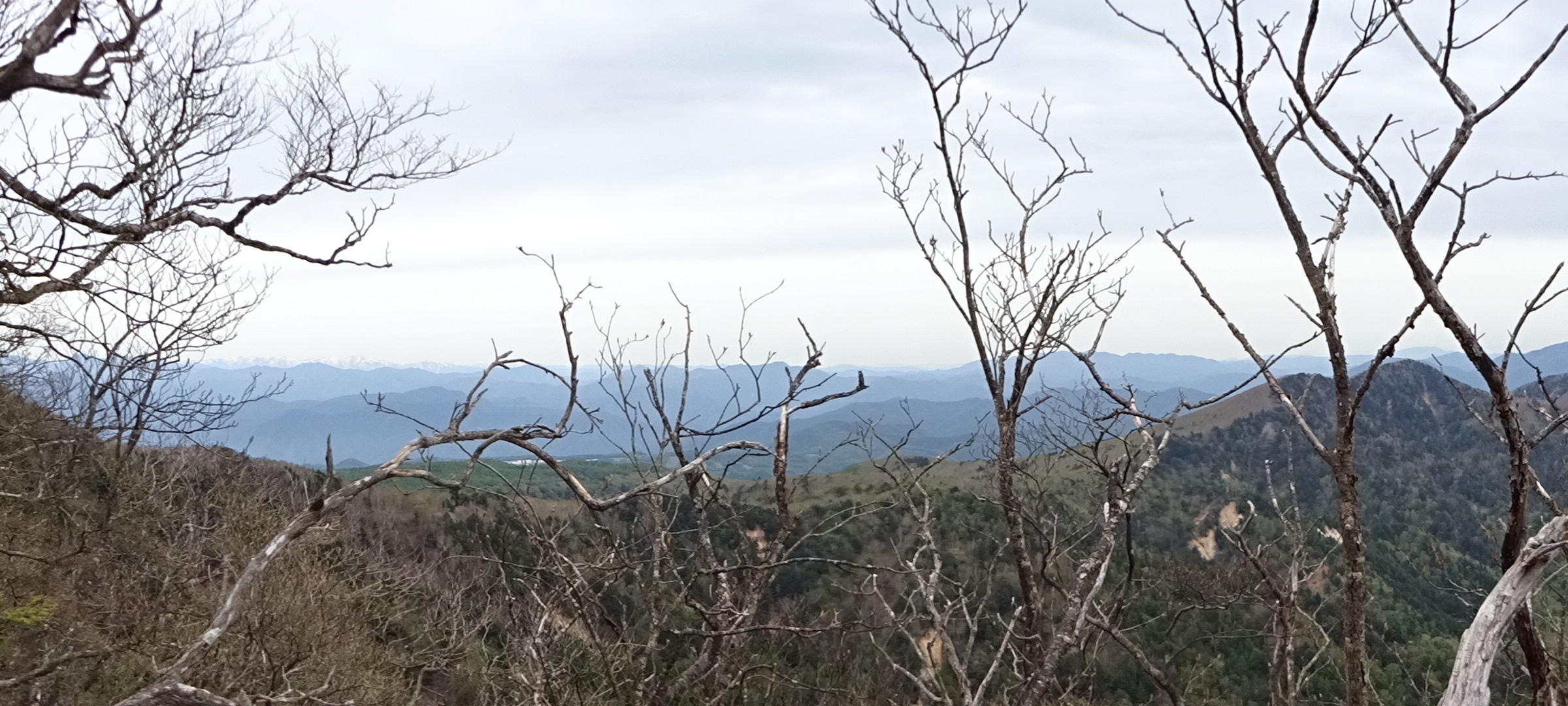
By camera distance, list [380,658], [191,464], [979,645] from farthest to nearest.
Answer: [979,645], [191,464], [380,658]

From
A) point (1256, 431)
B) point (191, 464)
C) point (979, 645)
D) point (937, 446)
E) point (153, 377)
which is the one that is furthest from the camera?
point (937, 446)

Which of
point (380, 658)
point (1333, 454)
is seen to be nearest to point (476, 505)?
point (380, 658)

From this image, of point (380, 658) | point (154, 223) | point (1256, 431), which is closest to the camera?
point (154, 223)

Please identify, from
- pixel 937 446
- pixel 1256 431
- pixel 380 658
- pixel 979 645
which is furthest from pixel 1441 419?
pixel 937 446

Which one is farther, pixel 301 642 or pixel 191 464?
pixel 191 464

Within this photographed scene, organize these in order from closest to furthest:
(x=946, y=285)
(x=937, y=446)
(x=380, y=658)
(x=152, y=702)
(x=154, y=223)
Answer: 1. (x=152, y=702)
2. (x=946, y=285)
3. (x=154, y=223)
4. (x=380, y=658)
5. (x=937, y=446)

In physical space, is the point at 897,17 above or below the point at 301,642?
above

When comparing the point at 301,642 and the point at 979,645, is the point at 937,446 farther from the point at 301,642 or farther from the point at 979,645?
the point at 301,642

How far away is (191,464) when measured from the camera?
1883 centimetres

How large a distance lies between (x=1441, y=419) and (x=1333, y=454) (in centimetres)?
7858

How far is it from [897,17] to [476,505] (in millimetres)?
32295

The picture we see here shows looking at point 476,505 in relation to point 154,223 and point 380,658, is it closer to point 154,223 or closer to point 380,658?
point 380,658

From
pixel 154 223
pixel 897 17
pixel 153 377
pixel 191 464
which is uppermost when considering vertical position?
pixel 897 17

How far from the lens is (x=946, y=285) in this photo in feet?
19.1
